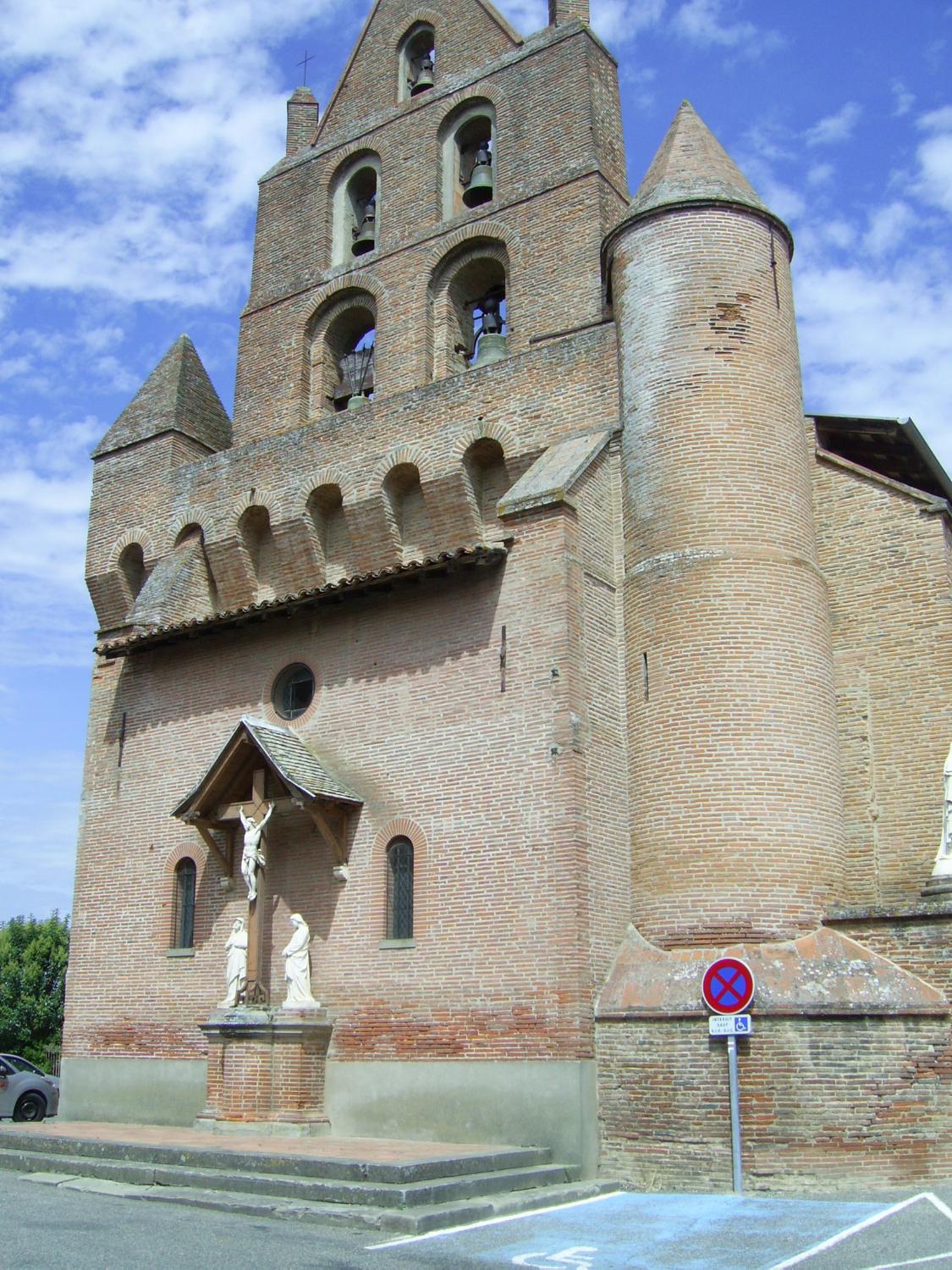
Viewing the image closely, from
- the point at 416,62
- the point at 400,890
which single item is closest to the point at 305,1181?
the point at 400,890

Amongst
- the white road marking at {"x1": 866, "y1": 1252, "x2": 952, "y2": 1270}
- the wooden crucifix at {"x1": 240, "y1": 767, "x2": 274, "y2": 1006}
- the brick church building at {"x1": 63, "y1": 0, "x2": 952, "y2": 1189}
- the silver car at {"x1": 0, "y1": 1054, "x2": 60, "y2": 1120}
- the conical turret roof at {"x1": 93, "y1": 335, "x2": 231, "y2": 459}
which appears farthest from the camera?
the silver car at {"x1": 0, "y1": 1054, "x2": 60, "y2": 1120}

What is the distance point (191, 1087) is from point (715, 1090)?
725cm

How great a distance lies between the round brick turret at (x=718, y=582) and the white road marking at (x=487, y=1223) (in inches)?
114

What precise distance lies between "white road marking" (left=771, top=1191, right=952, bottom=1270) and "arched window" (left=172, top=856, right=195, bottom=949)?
9763mm

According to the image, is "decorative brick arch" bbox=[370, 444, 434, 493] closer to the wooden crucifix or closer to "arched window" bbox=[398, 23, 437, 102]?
the wooden crucifix

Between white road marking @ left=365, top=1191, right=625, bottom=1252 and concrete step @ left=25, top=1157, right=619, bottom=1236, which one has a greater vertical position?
concrete step @ left=25, top=1157, right=619, bottom=1236

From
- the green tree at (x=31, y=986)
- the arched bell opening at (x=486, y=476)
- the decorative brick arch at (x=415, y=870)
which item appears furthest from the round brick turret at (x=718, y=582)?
the green tree at (x=31, y=986)

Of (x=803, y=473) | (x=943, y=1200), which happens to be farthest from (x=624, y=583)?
(x=943, y=1200)

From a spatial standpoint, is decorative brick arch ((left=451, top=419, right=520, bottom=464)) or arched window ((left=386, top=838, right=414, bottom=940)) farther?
decorative brick arch ((left=451, top=419, right=520, bottom=464))

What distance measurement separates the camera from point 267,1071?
1487 centimetres

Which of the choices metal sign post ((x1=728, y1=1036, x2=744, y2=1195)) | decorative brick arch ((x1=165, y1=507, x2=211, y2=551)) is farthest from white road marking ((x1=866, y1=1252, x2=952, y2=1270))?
decorative brick arch ((x1=165, y1=507, x2=211, y2=551))

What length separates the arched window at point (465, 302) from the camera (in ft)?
65.9

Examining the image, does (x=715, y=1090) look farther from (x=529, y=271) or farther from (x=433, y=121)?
(x=433, y=121)

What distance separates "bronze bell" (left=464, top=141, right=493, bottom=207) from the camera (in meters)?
20.8
